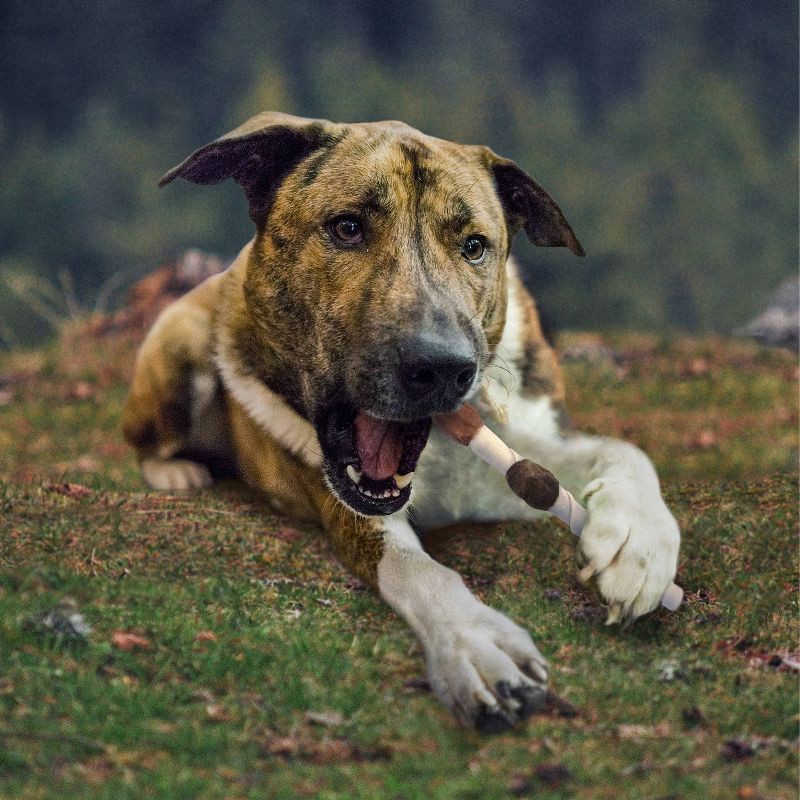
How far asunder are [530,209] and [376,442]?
0.97 meters

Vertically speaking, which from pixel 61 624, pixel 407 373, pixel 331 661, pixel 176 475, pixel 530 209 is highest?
pixel 530 209

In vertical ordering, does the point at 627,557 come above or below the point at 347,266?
below

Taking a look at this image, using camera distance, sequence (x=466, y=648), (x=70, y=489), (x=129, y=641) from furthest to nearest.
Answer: (x=70, y=489), (x=129, y=641), (x=466, y=648)

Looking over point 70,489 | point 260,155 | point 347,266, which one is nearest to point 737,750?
point 347,266

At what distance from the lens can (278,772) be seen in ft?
6.74

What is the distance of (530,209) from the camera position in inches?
131

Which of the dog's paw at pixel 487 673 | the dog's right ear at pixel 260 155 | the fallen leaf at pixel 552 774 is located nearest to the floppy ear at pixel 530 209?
the dog's right ear at pixel 260 155

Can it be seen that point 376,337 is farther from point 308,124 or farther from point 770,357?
point 770,357

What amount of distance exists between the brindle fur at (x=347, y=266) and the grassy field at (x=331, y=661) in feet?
1.01

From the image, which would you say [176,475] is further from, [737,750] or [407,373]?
[737,750]

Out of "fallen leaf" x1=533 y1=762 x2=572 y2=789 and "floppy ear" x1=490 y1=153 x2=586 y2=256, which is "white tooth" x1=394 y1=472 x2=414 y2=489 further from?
"fallen leaf" x1=533 y1=762 x2=572 y2=789

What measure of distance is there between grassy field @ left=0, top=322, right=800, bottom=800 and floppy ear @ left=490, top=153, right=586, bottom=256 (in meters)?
0.92

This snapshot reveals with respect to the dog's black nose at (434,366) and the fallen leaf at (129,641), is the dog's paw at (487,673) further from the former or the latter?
the fallen leaf at (129,641)

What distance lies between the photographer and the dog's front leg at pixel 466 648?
2240 mm
